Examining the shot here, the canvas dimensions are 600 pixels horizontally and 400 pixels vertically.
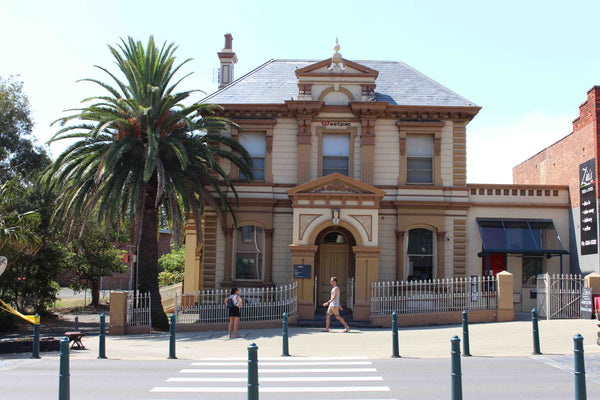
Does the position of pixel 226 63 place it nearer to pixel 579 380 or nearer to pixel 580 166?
pixel 580 166

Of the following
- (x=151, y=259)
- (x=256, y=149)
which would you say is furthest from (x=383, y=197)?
(x=151, y=259)

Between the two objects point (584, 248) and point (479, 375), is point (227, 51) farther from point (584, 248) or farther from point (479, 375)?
point (479, 375)

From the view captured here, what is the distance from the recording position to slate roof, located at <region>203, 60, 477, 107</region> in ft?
76.5

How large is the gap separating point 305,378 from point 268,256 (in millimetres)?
11845

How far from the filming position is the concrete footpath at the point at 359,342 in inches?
551

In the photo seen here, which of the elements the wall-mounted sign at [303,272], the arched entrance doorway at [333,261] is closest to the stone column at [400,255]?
the arched entrance doorway at [333,261]

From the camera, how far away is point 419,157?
75.8 ft

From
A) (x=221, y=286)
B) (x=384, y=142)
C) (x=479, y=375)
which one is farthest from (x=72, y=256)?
(x=479, y=375)

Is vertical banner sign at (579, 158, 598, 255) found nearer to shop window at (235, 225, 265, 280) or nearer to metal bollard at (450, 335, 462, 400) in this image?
shop window at (235, 225, 265, 280)

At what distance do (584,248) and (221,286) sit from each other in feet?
43.4

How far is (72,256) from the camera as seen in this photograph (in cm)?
3192

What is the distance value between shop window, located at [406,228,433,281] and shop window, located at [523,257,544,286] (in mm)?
3732

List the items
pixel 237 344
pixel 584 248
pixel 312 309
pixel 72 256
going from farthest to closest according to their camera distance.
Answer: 1. pixel 72 256
2. pixel 584 248
3. pixel 312 309
4. pixel 237 344

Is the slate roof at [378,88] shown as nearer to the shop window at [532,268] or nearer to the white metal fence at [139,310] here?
the shop window at [532,268]
